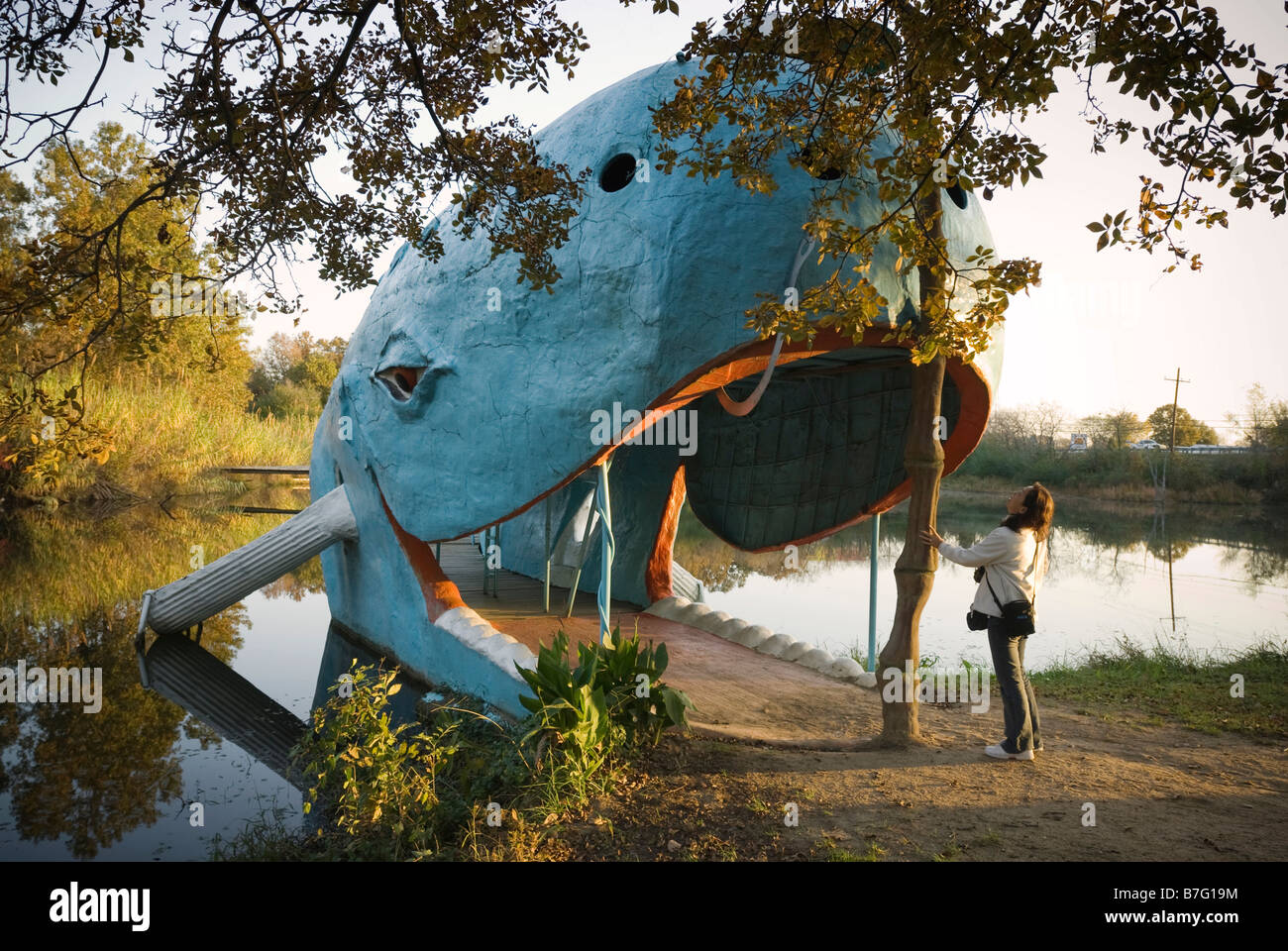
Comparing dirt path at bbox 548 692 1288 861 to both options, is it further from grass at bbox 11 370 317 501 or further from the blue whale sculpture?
grass at bbox 11 370 317 501

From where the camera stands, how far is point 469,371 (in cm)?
725

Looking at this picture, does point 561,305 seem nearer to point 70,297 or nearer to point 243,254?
point 243,254

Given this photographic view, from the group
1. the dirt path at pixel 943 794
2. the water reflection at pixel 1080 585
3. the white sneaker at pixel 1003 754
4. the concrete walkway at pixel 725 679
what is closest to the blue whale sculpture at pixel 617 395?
the concrete walkway at pixel 725 679

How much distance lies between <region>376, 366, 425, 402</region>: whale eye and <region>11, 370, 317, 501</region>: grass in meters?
14.9

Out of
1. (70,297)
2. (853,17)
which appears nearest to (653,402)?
(853,17)

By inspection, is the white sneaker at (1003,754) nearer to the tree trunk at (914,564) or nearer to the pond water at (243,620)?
the tree trunk at (914,564)

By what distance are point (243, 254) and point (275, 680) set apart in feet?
20.6

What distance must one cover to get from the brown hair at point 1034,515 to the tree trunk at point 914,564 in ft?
1.58

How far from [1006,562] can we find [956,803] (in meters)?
1.43

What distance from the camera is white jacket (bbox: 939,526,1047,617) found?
5.10 meters

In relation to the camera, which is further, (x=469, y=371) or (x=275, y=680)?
(x=275, y=680)

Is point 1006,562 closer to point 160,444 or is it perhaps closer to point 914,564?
point 914,564

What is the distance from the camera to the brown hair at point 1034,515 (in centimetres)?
515

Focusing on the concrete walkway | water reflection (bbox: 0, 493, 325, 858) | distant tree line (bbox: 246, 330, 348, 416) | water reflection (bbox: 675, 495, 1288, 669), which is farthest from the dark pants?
distant tree line (bbox: 246, 330, 348, 416)
